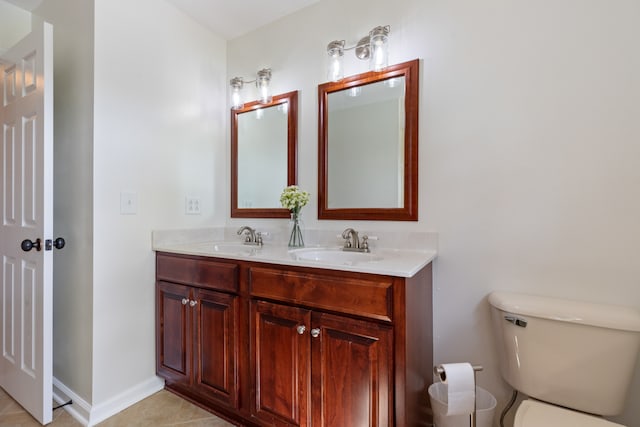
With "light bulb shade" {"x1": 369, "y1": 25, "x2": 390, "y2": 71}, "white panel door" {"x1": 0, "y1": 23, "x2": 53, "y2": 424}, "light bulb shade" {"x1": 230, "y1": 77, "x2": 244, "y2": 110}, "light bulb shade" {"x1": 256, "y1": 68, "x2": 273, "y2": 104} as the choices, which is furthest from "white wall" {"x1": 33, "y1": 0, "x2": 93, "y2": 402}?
"light bulb shade" {"x1": 369, "y1": 25, "x2": 390, "y2": 71}

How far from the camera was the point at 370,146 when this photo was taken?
5.57 feet

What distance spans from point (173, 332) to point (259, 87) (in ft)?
5.35

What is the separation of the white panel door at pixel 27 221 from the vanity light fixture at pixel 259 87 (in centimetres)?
98

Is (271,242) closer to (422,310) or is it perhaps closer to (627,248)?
(422,310)

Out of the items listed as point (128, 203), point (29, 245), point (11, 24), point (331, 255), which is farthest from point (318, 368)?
point (11, 24)

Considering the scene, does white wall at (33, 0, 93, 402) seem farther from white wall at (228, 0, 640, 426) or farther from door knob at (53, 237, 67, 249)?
white wall at (228, 0, 640, 426)

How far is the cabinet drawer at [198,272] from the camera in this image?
58.6 inches

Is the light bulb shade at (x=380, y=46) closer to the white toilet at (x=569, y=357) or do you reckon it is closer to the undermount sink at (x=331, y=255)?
the undermount sink at (x=331, y=255)

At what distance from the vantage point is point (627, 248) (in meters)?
1.14

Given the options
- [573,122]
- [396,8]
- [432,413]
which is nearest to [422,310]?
[432,413]

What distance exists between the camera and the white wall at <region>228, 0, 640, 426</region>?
1.15 metres

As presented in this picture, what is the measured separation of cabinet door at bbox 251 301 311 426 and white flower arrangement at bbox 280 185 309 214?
615 millimetres

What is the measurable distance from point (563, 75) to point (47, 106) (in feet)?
7.72

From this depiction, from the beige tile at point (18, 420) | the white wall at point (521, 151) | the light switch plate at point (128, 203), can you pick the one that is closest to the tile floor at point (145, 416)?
the beige tile at point (18, 420)
